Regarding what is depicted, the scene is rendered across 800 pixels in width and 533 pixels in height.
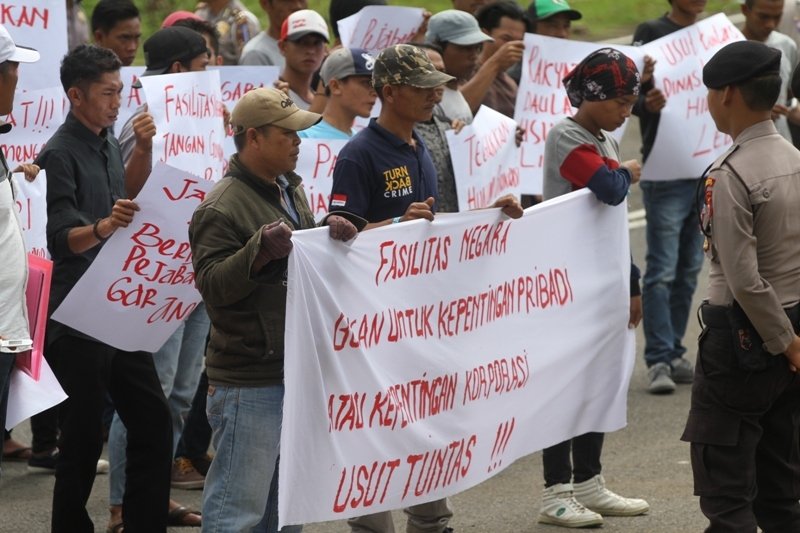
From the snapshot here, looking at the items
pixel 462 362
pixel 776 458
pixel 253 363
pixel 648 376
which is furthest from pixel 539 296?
pixel 648 376

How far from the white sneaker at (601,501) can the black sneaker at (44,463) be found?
269 cm

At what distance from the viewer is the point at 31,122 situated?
7.43 m

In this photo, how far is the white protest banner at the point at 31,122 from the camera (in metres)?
7.41

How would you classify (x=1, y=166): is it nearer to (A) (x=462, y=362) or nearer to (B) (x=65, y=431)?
(B) (x=65, y=431)

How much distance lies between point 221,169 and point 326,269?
2545 millimetres

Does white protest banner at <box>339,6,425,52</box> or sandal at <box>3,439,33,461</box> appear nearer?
sandal at <box>3,439,33,461</box>

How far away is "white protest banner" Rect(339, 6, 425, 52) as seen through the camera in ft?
28.5

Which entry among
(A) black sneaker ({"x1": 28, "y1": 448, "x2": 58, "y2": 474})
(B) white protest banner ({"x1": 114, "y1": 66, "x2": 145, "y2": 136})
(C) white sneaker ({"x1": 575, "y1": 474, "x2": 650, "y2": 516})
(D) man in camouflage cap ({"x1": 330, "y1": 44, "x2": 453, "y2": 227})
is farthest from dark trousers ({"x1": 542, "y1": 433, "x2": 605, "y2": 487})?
(B) white protest banner ({"x1": 114, "y1": 66, "x2": 145, "y2": 136})

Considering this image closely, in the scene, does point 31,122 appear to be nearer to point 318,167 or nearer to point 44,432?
point 318,167

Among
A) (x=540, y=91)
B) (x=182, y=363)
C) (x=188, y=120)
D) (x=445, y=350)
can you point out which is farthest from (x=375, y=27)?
(x=445, y=350)

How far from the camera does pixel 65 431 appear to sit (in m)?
5.86

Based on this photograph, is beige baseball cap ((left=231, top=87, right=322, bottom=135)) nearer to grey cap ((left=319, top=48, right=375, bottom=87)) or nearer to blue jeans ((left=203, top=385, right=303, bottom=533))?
blue jeans ((left=203, top=385, right=303, bottom=533))

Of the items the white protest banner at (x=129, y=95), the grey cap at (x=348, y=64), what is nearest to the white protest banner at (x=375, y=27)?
the white protest banner at (x=129, y=95)

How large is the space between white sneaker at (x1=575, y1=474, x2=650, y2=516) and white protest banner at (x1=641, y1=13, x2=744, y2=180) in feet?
9.14
